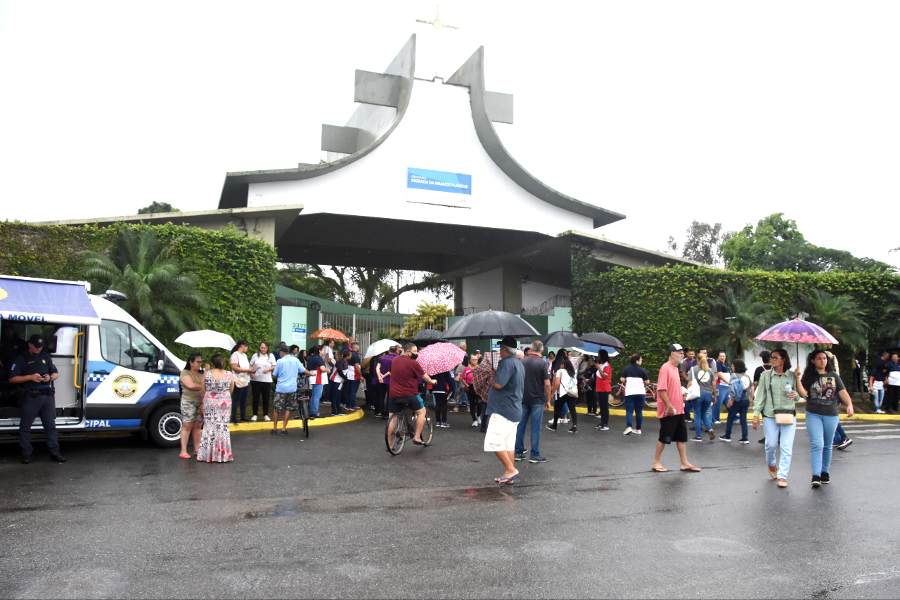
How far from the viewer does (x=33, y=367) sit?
9.91 m

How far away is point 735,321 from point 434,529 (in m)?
17.0

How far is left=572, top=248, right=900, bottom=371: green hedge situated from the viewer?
853 inches

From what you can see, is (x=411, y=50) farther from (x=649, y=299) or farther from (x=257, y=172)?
(x=649, y=299)

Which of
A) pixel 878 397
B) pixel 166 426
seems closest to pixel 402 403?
pixel 166 426

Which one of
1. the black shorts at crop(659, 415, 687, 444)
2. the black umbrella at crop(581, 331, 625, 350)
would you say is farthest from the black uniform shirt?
the black umbrella at crop(581, 331, 625, 350)

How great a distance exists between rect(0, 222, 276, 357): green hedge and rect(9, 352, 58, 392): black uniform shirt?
5.63m

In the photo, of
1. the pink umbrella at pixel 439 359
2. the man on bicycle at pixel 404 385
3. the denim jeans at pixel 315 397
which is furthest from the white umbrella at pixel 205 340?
the man on bicycle at pixel 404 385

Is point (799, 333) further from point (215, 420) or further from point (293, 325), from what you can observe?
point (293, 325)

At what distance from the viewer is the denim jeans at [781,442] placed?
8.84 metres

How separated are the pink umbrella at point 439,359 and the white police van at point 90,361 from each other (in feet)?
13.9

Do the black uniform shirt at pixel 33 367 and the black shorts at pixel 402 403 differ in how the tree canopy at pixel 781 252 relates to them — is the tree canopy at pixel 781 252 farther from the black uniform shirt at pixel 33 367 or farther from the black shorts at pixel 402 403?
the black uniform shirt at pixel 33 367

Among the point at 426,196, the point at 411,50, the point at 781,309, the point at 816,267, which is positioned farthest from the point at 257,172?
the point at 816,267

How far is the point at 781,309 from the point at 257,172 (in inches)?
666

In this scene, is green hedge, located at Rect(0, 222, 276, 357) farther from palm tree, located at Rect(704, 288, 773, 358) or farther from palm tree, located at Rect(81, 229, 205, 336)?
palm tree, located at Rect(704, 288, 773, 358)
